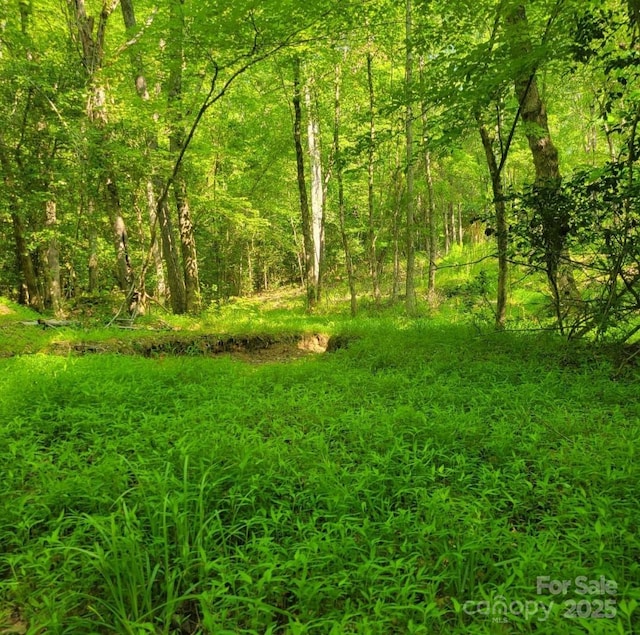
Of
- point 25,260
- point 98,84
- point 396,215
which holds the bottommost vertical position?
point 25,260

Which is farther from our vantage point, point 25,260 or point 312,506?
point 25,260

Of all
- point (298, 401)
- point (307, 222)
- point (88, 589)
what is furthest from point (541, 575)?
point (307, 222)

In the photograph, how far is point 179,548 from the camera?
200 cm

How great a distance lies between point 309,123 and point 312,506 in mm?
14087

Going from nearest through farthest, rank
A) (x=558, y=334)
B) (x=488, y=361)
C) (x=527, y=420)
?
1. (x=527, y=420)
2. (x=488, y=361)
3. (x=558, y=334)

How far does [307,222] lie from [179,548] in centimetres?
1164

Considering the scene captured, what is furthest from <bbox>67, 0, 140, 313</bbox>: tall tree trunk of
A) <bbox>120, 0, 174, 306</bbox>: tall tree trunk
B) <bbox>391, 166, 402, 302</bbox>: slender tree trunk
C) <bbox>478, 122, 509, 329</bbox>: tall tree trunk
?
<bbox>391, 166, 402, 302</bbox>: slender tree trunk

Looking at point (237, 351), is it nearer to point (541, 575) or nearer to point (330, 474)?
point (330, 474)

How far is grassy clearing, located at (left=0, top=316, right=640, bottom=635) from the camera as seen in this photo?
5.60ft

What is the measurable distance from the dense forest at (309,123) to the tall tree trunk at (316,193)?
0.09 m

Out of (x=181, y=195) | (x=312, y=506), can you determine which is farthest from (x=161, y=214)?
(x=312, y=506)

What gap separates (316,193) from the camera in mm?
14570

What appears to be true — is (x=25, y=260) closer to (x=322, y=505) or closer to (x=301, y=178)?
(x=301, y=178)

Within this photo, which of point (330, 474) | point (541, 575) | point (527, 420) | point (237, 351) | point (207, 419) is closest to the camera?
point (541, 575)
